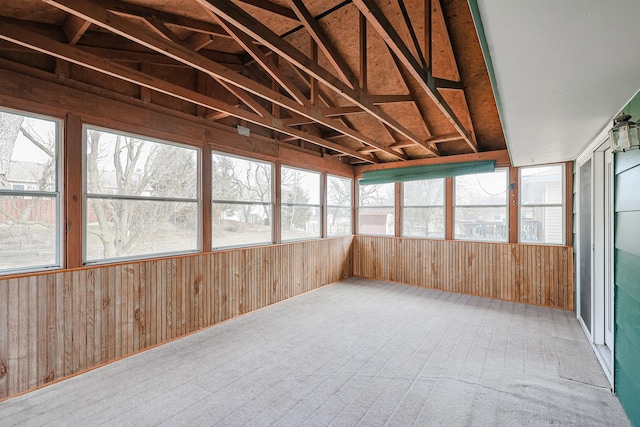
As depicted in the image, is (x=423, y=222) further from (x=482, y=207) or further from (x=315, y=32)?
(x=315, y=32)

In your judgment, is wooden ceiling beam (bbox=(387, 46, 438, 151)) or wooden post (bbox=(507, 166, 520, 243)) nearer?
wooden ceiling beam (bbox=(387, 46, 438, 151))

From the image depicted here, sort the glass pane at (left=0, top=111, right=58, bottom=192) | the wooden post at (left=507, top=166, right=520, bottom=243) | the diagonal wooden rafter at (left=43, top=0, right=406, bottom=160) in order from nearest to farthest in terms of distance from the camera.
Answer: the diagonal wooden rafter at (left=43, top=0, right=406, bottom=160), the glass pane at (left=0, top=111, right=58, bottom=192), the wooden post at (left=507, top=166, right=520, bottom=243)

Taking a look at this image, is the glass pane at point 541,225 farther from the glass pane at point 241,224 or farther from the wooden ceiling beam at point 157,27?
the wooden ceiling beam at point 157,27

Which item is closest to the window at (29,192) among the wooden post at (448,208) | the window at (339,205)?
the window at (339,205)

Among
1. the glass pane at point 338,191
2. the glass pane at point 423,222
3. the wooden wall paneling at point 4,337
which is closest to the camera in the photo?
the wooden wall paneling at point 4,337

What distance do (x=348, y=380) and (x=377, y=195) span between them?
4748 millimetres

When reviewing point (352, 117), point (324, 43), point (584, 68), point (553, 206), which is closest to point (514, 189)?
point (553, 206)

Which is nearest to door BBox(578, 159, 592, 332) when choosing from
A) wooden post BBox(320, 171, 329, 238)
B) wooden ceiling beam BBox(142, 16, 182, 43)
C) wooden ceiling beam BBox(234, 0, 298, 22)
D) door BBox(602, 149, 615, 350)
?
door BBox(602, 149, 615, 350)

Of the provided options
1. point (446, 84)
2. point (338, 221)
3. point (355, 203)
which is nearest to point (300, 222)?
point (338, 221)

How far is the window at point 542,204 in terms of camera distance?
4.82m

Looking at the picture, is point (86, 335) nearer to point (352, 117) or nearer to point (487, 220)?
point (352, 117)

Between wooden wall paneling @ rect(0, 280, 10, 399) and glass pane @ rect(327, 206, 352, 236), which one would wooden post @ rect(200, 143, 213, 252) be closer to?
wooden wall paneling @ rect(0, 280, 10, 399)

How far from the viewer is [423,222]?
611 cm

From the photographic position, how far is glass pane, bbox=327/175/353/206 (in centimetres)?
639
